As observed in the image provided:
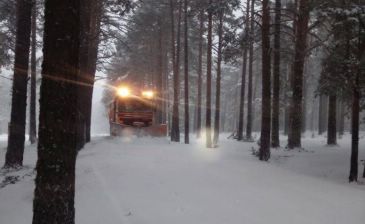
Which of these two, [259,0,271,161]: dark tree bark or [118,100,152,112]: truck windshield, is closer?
[259,0,271,161]: dark tree bark

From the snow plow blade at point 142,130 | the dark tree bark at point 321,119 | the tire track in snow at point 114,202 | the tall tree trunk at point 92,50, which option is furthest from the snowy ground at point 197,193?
the dark tree bark at point 321,119

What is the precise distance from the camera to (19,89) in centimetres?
1350

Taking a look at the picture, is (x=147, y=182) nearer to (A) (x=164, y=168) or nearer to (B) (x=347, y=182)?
(A) (x=164, y=168)

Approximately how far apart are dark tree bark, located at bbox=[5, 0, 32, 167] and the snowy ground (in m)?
0.78

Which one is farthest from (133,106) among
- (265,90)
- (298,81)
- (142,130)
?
(265,90)

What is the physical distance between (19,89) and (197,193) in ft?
25.8

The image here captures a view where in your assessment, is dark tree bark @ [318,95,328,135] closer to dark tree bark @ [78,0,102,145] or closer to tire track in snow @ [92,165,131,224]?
dark tree bark @ [78,0,102,145]

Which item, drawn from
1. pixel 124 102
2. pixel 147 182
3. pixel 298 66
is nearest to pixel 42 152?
pixel 147 182

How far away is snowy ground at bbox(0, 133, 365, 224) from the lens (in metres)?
7.37

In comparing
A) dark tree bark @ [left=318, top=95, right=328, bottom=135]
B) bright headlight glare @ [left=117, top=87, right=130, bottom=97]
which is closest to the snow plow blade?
bright headlight glare @ [left=117, top=87, right=130, bottom=97]

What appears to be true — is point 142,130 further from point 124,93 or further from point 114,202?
point 114,202

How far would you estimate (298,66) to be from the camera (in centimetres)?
1742

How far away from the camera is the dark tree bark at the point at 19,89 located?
13.4 m

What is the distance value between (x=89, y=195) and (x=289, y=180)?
5.17 metres
